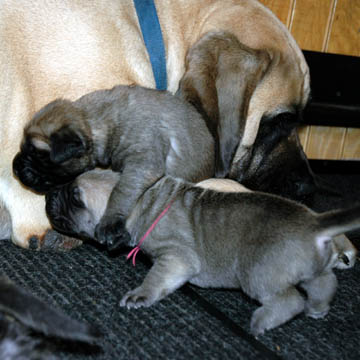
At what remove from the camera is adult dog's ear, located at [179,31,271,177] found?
1.92 m

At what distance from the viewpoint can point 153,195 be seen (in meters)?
1.73

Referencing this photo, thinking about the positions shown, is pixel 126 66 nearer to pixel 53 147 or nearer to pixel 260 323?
pixel 53 147

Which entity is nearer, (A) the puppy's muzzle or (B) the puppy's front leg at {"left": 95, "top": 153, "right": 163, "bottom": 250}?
(B) the puppy's front leg at {"left": 95, "top": 153, "right": 163, "bottom": 250}

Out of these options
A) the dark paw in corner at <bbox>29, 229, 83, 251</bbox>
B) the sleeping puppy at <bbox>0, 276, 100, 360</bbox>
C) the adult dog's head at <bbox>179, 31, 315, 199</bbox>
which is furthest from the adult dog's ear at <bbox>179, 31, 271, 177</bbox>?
the sleeping puppy at <bbox>0, 276, 100, 360</bbox>

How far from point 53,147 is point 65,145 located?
4 centimetres

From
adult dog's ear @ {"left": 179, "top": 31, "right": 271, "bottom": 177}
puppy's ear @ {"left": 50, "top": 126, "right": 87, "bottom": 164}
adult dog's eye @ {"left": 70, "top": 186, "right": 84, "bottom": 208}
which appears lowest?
adult dog's eye @ {"left": 70, "top": 186, "right": 84, "bottom": 208}

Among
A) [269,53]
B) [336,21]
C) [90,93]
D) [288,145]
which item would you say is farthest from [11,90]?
[336,21]

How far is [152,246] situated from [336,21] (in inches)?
109

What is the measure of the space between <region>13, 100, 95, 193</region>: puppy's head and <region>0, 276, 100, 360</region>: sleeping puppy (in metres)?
0.56

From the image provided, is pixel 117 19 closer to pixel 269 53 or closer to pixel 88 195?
pixel 269 53

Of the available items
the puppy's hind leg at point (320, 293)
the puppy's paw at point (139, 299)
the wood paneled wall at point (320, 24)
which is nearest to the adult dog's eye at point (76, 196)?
the puppy's paw at point (139, 299)

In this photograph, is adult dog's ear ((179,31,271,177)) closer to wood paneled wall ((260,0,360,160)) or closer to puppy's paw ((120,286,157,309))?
puppy's paw ((120,286,157,309))

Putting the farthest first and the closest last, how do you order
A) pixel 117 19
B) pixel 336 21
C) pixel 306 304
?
pixel 336 21, pixel 117 19, pixel 306 304

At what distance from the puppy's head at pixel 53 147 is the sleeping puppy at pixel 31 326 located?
22.1 inches
